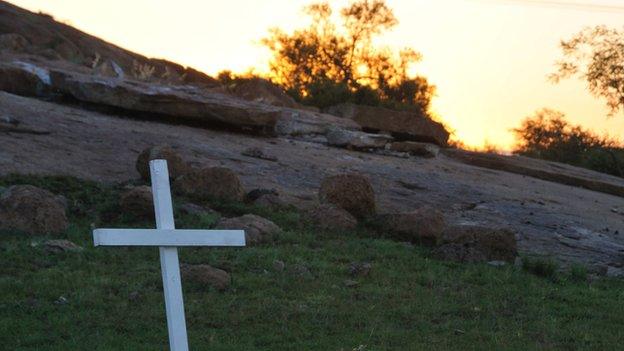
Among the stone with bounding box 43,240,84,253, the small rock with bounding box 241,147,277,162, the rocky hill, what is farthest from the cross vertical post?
the small rock with bounding box 241,147,277,162

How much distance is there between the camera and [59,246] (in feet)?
35.8

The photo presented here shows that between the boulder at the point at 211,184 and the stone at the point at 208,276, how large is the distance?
4.08 m

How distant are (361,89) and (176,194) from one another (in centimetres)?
1995

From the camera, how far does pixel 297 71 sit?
4075 cm

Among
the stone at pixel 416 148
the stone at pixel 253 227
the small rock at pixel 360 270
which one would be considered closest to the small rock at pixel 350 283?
the small rock at pixel 360 270

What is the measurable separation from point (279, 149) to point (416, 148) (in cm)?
458

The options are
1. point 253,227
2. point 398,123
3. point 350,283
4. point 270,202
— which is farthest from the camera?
point 398,123

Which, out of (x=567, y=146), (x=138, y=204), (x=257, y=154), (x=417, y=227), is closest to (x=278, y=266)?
(x=138, y=204)

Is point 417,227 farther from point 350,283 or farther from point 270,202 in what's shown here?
point 350,283

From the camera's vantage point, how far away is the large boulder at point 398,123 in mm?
25203

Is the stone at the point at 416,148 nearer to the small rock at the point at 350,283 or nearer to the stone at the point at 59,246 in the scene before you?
the small rock at the point at 350,283

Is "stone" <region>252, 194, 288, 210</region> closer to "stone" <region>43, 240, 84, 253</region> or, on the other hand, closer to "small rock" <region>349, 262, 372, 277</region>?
"small rock" <region>349, 262, 372, 277</region>

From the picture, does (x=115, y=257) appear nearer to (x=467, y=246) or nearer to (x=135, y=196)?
(x=135, y=196)

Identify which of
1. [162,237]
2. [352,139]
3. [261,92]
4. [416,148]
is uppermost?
[261,92]
